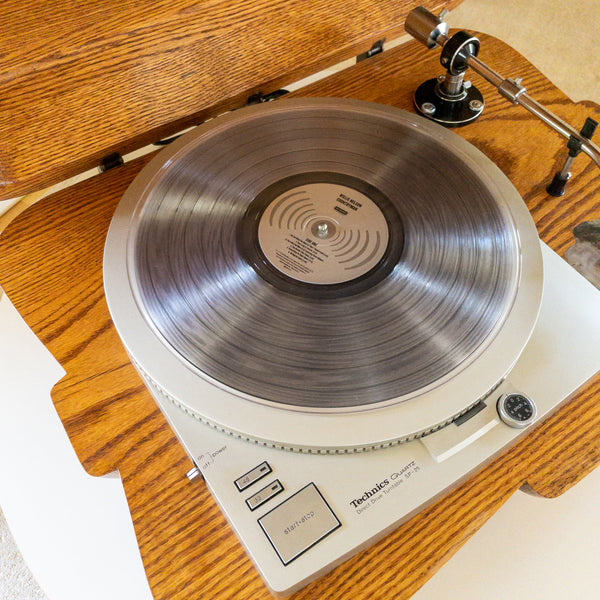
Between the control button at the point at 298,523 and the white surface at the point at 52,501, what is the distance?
1.29ft

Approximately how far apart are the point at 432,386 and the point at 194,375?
248 millimetres

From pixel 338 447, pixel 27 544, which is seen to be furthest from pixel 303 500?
pixel 27 544

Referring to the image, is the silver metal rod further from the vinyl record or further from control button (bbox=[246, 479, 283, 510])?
control button (bbox=[246, 479, 283, 510])

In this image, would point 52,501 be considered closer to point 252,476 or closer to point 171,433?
point 171,433

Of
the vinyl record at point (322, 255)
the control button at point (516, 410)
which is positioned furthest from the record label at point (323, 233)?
the control button at point (516, 410)

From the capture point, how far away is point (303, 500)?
66cm

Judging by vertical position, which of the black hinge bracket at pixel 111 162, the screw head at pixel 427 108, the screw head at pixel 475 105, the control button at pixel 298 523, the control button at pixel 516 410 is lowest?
the control button at pixel 516 410

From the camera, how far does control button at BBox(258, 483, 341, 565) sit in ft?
2.10

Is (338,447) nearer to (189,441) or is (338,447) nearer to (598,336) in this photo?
(189,441)

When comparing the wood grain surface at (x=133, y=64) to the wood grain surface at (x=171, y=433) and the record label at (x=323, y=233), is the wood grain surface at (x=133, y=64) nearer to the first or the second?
the wood grain surface at (x=171, y=433)

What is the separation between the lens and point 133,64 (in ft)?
3.02

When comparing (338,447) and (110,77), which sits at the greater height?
(110,77)

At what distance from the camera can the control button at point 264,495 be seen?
656 mm

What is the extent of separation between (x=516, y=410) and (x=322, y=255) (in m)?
0.28
